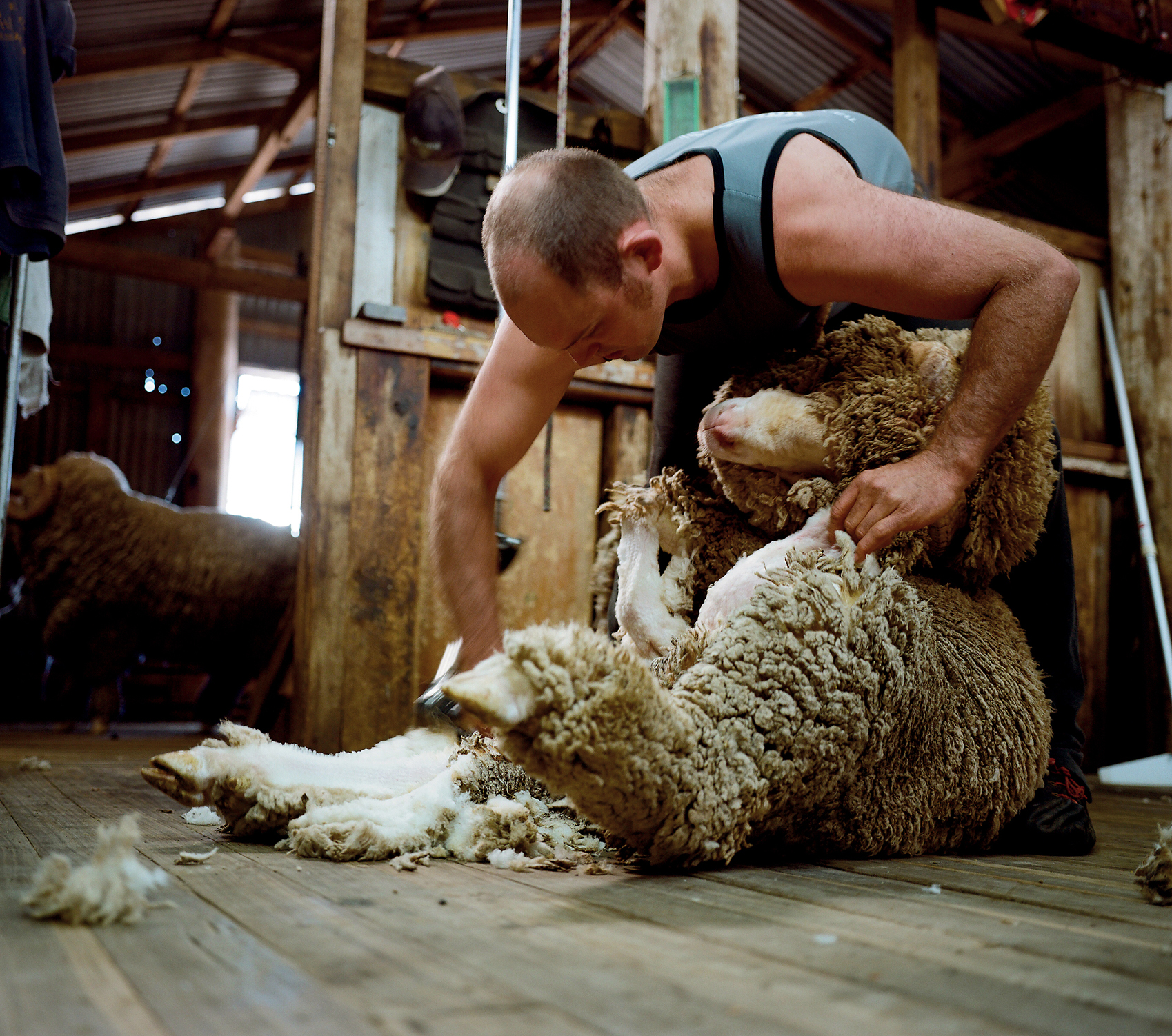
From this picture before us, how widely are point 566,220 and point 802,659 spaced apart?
2.27ft

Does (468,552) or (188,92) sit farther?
(188,92)

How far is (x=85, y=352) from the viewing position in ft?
32.4

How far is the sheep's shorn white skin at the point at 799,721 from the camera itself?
953mm

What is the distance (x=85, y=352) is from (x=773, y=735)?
1042 centimetres

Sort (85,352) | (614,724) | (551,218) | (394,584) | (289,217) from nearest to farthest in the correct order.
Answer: (614,724) < (551,218) < (394,584) < (85,352) < (289,217)

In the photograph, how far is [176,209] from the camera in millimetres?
9961

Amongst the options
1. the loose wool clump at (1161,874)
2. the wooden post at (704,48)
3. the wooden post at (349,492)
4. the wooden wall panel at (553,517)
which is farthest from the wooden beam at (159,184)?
the loose wool clump at (1161,874)

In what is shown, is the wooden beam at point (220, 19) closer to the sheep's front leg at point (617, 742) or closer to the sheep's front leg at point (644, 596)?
the sheep's front leg at point (644, 596)

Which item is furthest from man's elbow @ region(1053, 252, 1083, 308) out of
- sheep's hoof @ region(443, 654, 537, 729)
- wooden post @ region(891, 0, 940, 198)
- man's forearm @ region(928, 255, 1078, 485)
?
wooden post @ region(891, 0, 940, 198)

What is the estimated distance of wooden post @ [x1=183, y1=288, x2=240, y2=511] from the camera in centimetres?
921

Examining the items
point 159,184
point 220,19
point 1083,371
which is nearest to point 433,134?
point 1083,371

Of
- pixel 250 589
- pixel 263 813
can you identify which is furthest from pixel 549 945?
pixel 250 589

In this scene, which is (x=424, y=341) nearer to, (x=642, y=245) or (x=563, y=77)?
(x=563, y=77)

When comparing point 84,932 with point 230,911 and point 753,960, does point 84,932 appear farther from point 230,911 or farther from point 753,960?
point 753,960
